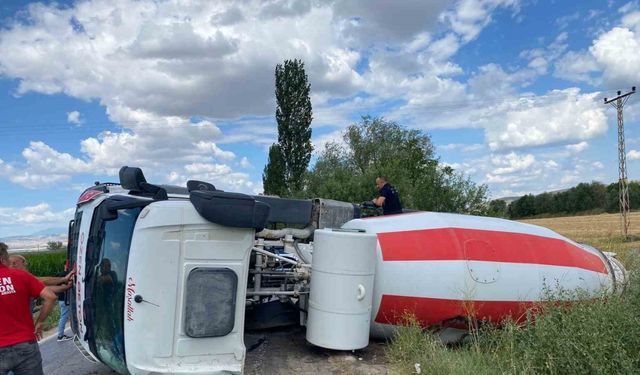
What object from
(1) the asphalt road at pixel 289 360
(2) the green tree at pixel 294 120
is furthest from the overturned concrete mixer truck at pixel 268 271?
(2) the green tree at pixel 294 120

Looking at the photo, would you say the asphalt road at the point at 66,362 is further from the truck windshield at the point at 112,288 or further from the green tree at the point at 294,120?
the green tree at the point at 294,120

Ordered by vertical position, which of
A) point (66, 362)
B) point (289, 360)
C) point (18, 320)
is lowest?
point (66, 362)

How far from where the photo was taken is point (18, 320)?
4.58 m

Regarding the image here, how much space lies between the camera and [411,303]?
6230mm

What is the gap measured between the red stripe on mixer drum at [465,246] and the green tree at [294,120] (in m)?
29.1

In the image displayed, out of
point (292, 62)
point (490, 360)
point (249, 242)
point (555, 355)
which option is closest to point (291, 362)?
point (249, 242)

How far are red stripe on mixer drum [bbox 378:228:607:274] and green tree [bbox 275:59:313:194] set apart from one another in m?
29.1

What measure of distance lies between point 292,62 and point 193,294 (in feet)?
127

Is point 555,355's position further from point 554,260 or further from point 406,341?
point 554,260

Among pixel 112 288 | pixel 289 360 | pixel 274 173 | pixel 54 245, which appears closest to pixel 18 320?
pixel 112 288

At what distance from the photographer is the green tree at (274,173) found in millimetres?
37188

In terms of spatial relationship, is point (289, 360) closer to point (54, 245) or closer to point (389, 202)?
point (389, 202)

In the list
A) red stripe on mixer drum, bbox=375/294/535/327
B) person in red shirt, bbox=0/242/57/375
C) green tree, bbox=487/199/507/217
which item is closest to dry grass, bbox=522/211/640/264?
green tree, bbox=487/199/507/217

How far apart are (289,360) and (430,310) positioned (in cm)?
169
